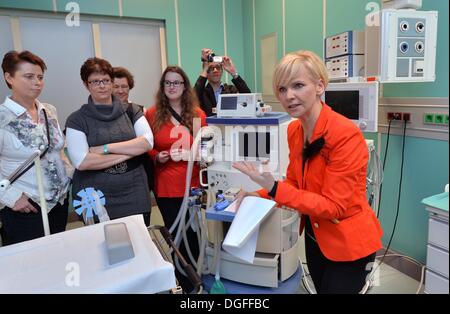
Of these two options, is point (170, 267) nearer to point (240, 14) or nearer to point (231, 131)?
point (231, 131)

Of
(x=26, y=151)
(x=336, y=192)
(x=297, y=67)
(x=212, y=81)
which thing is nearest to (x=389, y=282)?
(x=336, y=192)

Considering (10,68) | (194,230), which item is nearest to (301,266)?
(194,230)

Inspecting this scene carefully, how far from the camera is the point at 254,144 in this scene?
74.2 inches

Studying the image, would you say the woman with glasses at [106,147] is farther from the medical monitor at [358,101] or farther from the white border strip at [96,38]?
the white border strip at [96,38]

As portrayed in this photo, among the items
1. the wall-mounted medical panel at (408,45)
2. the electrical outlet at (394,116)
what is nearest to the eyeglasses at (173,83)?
the wall-mounted medical panel at (408,45)

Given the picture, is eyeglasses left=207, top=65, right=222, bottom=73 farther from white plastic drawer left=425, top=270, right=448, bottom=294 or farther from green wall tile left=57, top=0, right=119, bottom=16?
white plastic drawer left=425, top=270, right=448, bottom=294

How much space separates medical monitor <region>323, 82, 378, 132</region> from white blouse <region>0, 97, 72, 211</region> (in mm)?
1811

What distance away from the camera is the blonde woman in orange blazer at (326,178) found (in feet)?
3.09

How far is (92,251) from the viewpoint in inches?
39.1

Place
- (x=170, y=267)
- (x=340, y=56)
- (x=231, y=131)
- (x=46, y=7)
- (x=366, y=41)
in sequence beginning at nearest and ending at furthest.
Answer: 1. (x=170, y=267)
2. (x=231, y=131)
3. (x=366, y=41)
4. (x=340, y=56)
5. (x=46, y=7)

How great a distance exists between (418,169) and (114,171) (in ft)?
6.68

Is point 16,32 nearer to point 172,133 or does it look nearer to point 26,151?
point 26,151

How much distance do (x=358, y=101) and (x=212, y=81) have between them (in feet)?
4.32

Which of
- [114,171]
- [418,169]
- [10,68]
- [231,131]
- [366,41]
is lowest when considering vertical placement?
[418,169]
